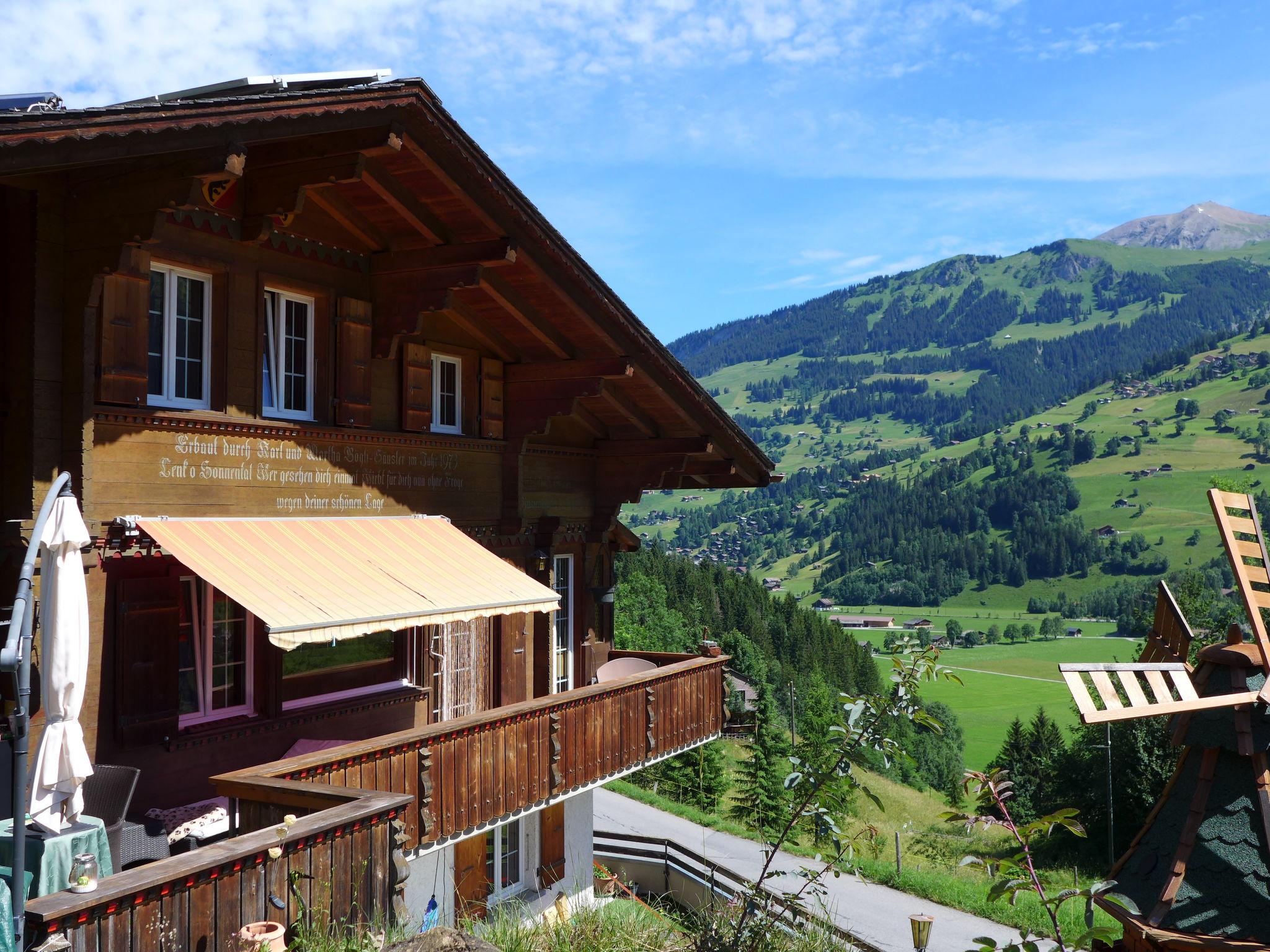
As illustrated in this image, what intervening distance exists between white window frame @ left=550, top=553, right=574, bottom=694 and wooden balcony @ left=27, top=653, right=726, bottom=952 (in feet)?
7.06

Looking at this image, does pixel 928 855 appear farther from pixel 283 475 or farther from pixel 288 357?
pixel 288 357

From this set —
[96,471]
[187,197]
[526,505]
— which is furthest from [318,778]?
[526,505]

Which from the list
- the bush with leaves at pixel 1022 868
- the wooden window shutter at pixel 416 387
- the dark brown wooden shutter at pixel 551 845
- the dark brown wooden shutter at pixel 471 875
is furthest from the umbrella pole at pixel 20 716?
the dark brown wooden shutter at pixel 551 845

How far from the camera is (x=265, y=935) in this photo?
6.14 metres

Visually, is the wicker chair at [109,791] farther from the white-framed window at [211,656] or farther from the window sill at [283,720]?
the white-framed window at [211,656]

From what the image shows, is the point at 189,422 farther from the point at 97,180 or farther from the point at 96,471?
the point at 97,180

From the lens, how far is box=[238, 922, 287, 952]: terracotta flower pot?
19.9ft

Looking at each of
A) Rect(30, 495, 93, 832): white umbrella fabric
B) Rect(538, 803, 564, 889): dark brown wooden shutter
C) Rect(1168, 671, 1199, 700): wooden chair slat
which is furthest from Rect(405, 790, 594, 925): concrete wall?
Rect(1168, 671, 1199, 700): wooden chair slat

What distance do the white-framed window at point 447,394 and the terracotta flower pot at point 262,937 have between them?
8062 mm

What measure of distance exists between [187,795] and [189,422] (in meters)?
3.41

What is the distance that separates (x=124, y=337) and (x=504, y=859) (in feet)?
31.0

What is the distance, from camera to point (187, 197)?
8.57 m

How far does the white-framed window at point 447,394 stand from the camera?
45.3 ft

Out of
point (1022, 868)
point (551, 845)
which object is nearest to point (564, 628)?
point (551, 845)
